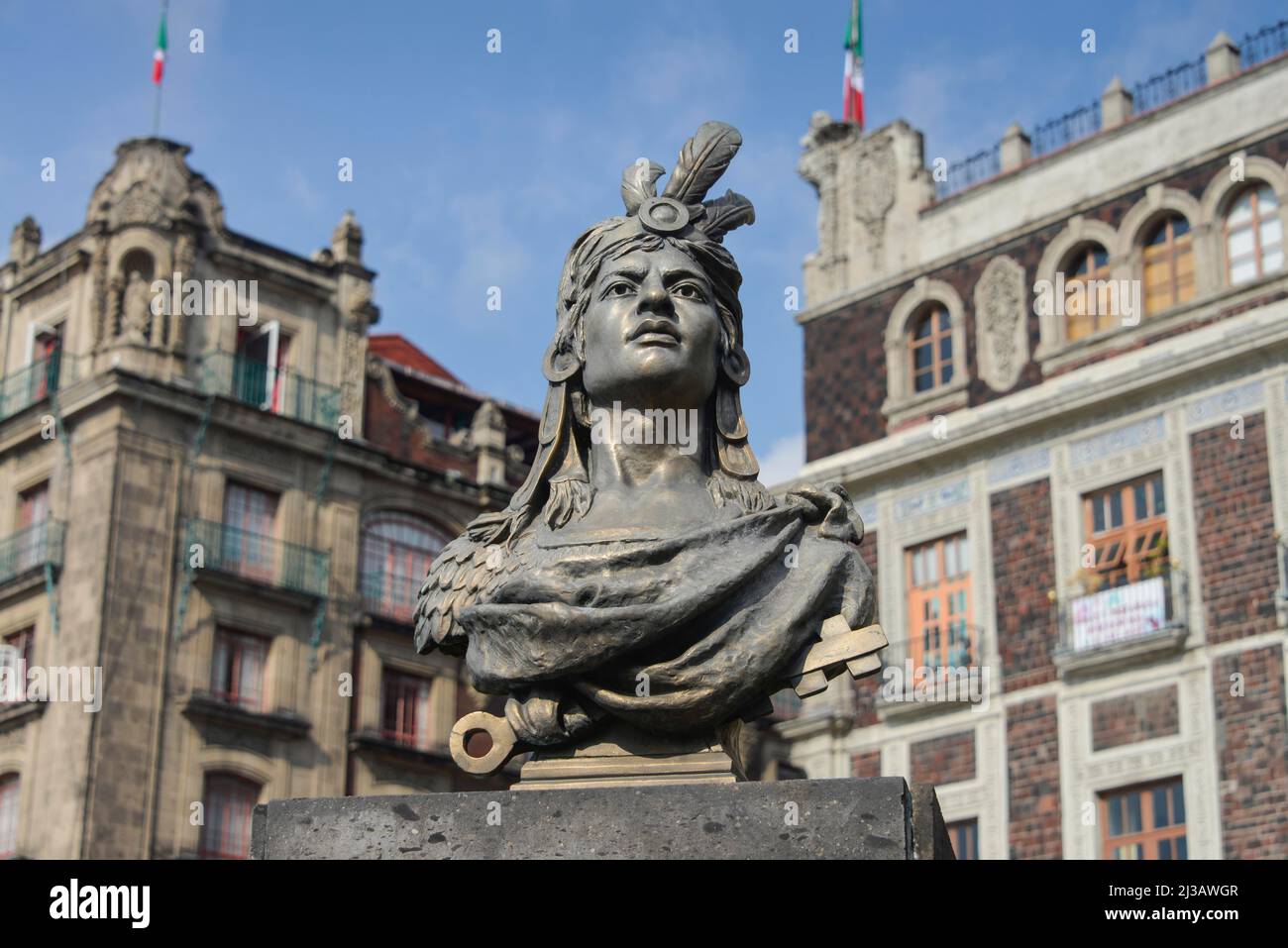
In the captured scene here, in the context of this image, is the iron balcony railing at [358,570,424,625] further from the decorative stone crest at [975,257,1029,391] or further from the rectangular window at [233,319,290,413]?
the decorative stone crest at [975,257,1029,391]

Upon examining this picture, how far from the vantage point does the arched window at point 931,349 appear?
35.0 m

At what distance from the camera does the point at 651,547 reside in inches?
318

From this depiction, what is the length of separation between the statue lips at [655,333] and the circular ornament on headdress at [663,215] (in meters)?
0.48

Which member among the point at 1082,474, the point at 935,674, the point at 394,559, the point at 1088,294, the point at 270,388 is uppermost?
the point at 270,388

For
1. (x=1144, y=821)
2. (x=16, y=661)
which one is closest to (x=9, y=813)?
(x=16, y=661)

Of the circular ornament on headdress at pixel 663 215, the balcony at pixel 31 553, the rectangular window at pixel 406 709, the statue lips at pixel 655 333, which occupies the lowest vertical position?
the statue lips at pixel 655 333

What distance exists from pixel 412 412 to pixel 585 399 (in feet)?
123

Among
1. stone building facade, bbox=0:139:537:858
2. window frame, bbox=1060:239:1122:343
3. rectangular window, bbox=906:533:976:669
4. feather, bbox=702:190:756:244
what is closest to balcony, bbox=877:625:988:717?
rectangular window, bbox=906:533:976:669

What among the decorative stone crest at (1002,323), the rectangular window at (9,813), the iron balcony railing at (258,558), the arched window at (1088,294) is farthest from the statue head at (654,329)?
the iron balcony railing at (258,558)

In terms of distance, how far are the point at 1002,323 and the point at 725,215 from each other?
83.7 ft

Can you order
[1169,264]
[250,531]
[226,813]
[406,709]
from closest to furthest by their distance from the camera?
[1169,264]
[226,813]
[250,531]
[406,709]

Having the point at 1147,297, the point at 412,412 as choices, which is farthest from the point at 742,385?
the point at 412,412

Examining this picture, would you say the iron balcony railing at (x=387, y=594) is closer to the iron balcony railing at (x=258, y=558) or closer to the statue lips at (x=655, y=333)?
the iron balcony railing at (x=258, y=558)

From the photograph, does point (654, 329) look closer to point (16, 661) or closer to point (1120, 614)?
point (1120, 614)
